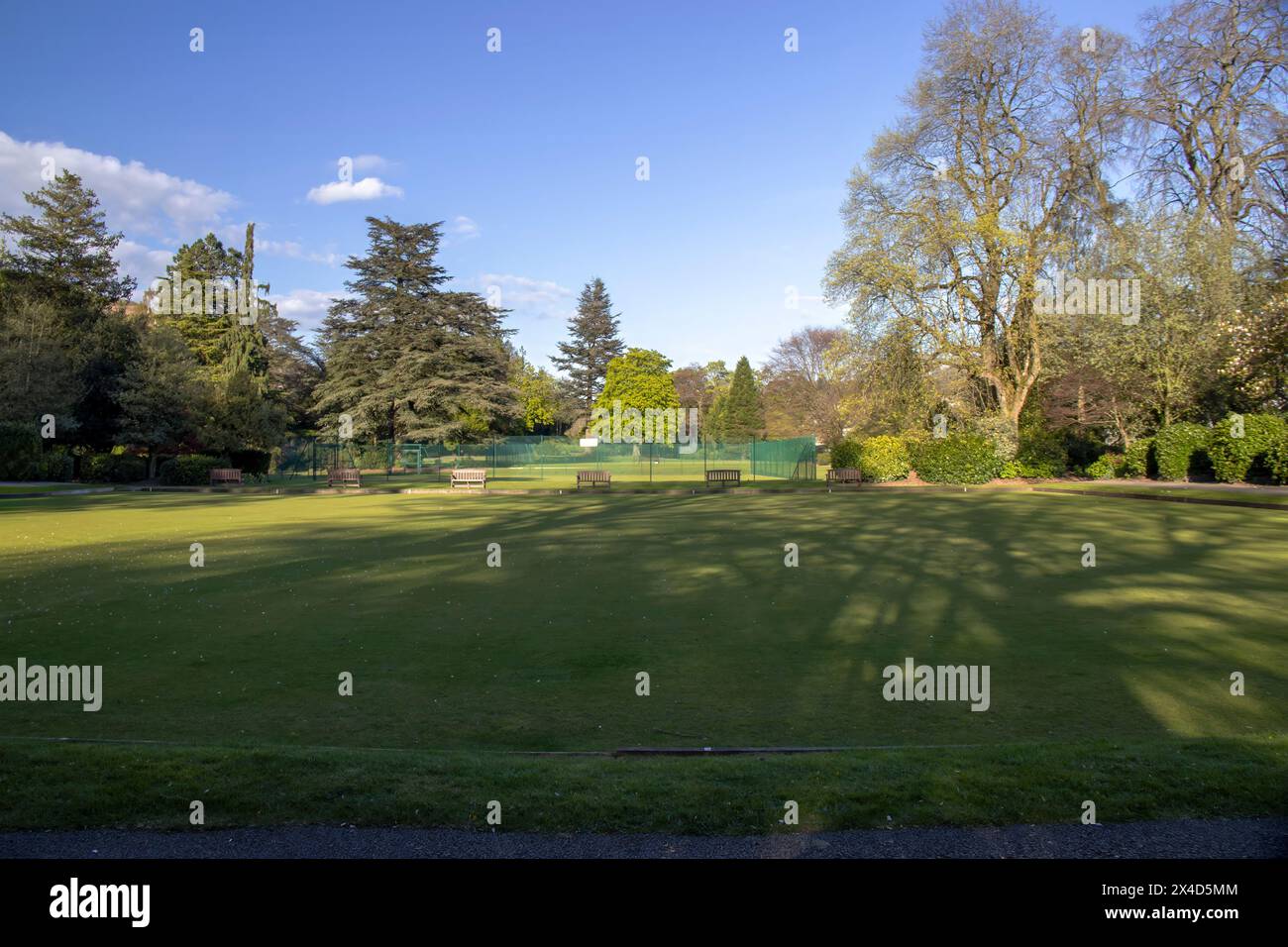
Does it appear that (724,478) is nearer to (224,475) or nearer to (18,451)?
(224,475)

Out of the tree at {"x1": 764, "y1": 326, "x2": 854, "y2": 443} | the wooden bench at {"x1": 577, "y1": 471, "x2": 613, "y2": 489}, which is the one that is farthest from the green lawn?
the tree at {"x1": 764, "y1": 326, "x2": 854, "y2": 443}

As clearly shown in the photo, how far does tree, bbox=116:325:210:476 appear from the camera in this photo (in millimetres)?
39531

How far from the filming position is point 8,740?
537 cm

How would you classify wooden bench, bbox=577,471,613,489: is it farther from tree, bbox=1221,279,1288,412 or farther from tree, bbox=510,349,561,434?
tree, bbox=510,349,561,434

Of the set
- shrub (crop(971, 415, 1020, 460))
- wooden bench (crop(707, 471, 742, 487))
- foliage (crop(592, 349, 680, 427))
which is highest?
foliage (crop(592, 349, 680, 427))

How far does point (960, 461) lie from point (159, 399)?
40.3m

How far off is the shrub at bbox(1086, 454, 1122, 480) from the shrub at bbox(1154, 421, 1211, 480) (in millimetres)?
4315

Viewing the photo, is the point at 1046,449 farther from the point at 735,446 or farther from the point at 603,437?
the point at 603,437

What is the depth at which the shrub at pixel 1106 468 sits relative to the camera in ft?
126

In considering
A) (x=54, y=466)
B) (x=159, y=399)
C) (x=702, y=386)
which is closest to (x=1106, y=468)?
(x=159, y=399)

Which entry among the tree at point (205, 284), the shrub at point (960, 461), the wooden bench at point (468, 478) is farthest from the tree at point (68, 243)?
the shrub at point (960, 461)

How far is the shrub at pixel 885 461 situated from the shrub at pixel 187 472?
3295 cm
